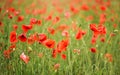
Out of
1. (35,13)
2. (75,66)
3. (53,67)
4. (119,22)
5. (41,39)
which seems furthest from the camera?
(119,22)

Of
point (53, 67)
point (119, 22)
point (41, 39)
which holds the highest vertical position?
point (41, 39)

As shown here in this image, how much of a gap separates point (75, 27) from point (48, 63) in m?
0.96

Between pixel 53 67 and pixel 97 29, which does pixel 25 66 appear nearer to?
pixel 53 67

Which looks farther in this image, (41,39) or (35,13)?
(35,13)

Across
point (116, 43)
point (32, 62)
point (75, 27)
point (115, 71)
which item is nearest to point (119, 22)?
point (116, 43)

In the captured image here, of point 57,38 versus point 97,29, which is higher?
point 97,29

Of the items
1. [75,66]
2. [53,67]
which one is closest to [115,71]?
[75,66]

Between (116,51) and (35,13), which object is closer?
(116,51)

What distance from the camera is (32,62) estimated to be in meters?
2.51

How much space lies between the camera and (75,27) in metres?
3.36

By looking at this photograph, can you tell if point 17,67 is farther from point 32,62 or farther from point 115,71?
point 115,71

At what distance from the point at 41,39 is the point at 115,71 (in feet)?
3.04

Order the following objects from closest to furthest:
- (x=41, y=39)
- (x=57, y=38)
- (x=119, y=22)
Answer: (x=41, y=39) → (x=57, y=38) → (x=119, y=22)

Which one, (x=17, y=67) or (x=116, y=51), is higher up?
(x=17, y=67)
